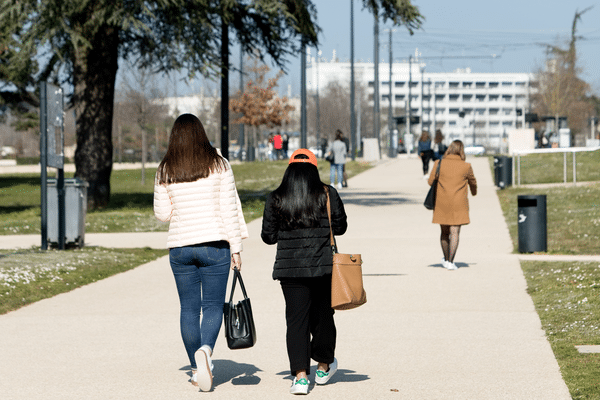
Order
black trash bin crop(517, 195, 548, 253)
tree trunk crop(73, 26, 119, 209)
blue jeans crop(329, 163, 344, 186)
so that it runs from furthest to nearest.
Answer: blue jeans crop(329, 163, 344, 186) < tree trunk crop(73, 26, 119, 209) < black trash bin crop(517, 195, 548, 253)

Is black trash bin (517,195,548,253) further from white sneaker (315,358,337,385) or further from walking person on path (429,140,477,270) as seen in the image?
white sneaker (315,358,337,385)

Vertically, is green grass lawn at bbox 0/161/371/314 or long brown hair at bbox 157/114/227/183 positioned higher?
long brown hair at bbox 157/114/227/183

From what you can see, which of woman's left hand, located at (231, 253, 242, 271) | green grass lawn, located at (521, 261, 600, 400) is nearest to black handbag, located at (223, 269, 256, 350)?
woman's left hand, located at (231, 253, 242, 271)

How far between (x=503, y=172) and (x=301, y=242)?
20.1 metres

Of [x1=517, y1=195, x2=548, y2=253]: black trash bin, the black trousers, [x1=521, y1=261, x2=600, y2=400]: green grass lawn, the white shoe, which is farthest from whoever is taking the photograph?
[x1=517, y1=195, x2=548, y2=253]: black trash bin

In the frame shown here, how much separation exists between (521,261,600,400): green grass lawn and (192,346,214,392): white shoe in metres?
2.13

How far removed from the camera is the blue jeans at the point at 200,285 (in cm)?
539

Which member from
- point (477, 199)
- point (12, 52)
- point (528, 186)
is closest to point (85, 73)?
point (12, 52)

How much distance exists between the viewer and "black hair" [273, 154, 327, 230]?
5.33 meters

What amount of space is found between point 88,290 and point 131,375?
13.7 ft

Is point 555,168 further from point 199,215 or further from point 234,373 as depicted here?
point 199,215

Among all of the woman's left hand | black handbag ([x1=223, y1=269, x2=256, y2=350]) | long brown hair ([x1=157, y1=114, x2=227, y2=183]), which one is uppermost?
long brown hair ([x1=157, y1=114, x2=227, y2=183])

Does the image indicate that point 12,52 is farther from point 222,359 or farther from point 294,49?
point 222,359

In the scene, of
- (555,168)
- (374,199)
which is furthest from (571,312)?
(555,168)
